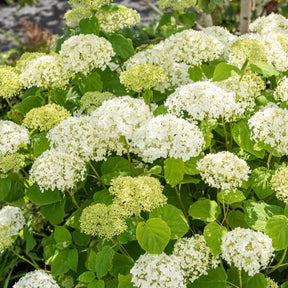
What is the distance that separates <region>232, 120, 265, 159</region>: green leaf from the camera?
2.21 meters

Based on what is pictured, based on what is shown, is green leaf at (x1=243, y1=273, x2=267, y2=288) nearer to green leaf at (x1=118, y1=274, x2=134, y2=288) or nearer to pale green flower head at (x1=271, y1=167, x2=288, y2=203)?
pale green flower head at (x1=271, y1=167, x2=288, y2=203)

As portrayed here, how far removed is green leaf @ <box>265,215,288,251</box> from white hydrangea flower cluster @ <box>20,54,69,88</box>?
166 cm

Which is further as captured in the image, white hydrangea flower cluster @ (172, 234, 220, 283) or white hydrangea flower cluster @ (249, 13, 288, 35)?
white hydrangea flower cluster @ (249, 13, 288, 35)

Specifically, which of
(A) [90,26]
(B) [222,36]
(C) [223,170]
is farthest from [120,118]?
(B) [222,36]

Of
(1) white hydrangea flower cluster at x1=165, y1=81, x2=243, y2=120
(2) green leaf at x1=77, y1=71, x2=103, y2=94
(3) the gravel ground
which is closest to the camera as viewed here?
(1) white hydrangea flower cluster at x1=165, y1=81, x2=243, y2=120

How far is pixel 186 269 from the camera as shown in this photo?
6.41 ft

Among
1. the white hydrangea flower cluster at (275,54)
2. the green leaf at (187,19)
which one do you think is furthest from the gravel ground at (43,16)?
the white hydrangea flower cluster at (275,54)

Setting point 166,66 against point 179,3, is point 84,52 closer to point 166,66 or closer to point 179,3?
point 166,66

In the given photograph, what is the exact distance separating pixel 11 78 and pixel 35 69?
239 millimetres

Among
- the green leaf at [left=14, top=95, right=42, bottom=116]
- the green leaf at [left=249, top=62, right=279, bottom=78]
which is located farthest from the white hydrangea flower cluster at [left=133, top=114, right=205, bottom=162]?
the green leaf at [left=14, top=95, right=42, bottom=116]

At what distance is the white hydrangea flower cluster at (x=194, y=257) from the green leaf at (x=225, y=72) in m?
0.91

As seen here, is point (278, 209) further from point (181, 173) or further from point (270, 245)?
point (181, 173)

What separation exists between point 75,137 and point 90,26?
1.09 m

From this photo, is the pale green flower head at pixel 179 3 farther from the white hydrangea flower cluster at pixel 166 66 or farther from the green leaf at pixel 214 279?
the green leaf at pixel 214 279
